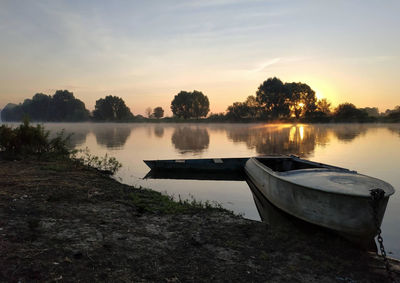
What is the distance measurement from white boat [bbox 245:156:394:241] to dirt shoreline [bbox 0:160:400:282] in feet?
1.63

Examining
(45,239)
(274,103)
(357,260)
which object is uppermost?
(274,103)

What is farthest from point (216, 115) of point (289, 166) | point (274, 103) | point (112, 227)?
point (112, 227)

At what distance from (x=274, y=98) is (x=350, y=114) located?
26.7 meters

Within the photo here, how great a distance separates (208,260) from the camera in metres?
5.34

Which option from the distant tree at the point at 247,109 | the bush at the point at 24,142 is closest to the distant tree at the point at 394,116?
the distant tree at the point at 247,109

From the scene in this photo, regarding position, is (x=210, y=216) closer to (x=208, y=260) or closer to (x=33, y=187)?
(x=208, y=260)

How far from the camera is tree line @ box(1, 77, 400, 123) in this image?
99875 mm

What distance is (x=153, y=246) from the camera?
5.84 metres

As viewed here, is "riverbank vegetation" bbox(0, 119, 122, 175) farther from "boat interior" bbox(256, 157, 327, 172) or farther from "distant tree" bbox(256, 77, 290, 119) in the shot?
"distant tree" bbox(256, 77, 290, 119)

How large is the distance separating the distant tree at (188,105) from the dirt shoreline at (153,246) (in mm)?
129378

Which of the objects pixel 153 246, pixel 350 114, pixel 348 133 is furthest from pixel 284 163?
pixel 350 114

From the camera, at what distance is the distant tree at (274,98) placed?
103 m

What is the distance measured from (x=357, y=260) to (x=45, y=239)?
6587 mm

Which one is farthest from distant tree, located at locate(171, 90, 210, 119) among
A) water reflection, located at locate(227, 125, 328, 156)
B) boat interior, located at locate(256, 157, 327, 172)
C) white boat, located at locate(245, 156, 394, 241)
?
white boat, located at locate(245, 156, 394, 241)
